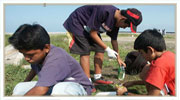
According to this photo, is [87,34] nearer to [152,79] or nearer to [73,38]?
[73,38]

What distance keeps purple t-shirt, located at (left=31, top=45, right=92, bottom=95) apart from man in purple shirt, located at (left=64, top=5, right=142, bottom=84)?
2.37 ft

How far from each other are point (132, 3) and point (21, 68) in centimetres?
186

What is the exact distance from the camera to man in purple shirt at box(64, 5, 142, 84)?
7.17ft

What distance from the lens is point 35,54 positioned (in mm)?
1521

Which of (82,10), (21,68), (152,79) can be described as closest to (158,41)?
(152,79)

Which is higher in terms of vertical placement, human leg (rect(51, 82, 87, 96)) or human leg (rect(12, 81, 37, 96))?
human leg (rect(51, 82, 87, 96))

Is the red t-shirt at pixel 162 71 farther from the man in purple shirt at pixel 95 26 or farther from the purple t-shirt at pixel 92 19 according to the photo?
the purple t-shirt at pixel 92 19

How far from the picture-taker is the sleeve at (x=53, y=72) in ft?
4.83

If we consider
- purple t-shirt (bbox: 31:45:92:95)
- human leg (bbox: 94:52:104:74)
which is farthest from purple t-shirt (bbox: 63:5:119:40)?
purple t-shirt (bbox: 31:45:92:95)

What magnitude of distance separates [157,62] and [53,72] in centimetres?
78

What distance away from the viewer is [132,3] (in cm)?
144

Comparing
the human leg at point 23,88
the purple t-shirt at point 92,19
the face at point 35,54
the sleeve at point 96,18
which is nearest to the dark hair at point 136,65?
the purple t-shirt at point 92,19

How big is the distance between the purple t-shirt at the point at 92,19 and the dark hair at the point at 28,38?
82 cm

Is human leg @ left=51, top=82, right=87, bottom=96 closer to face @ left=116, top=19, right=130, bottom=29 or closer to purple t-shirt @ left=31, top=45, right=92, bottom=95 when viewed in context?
purple t-shirt @ left=31, top=45, right=92, bottom=95
